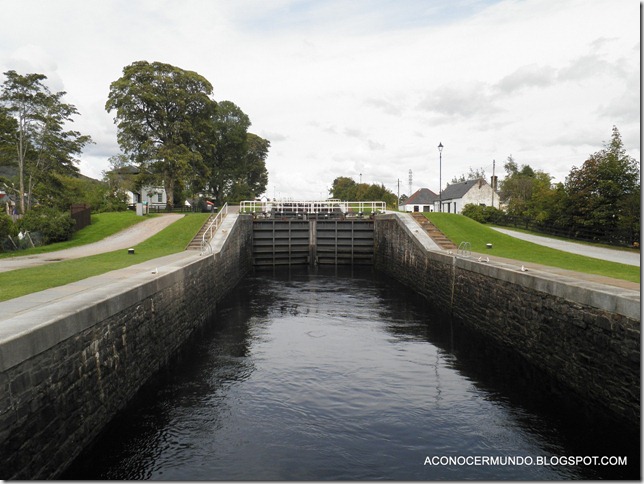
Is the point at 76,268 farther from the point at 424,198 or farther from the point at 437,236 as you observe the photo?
the point at 424,198

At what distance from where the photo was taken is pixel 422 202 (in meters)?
89.9

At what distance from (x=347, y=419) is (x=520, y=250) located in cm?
1959

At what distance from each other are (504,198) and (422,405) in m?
68.0

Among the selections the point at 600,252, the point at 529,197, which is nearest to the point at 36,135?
the point at 600,252

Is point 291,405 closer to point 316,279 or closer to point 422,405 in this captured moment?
point 422,405

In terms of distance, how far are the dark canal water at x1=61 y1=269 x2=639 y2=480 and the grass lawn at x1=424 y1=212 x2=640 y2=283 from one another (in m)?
5.36

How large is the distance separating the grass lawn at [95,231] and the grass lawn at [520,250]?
21860 millimetres

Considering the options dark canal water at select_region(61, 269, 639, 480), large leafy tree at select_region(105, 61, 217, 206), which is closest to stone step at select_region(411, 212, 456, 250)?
dark canal water at select_region(61, 269, 639, 480)

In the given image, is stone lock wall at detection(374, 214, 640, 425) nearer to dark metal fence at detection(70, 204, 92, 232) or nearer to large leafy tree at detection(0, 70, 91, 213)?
dark metal fence at detection(70, 204, 92, 232)

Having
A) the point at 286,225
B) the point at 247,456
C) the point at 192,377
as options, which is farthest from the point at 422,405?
the point at 286,225

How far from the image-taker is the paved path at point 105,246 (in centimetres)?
1877

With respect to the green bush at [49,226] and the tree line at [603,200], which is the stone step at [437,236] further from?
the green bush at [49,226]

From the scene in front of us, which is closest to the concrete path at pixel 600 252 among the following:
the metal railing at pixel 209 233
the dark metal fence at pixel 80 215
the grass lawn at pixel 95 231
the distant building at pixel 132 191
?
the metal railing at pixel 209 233

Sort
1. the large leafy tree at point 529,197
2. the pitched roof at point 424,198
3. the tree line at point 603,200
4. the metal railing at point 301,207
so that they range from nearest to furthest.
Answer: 1. the tree line at point 603,200
2. the metal railing at point 301,207
3. the large leafy tree at point 529,197
4. the pitched roof at point 424,198
